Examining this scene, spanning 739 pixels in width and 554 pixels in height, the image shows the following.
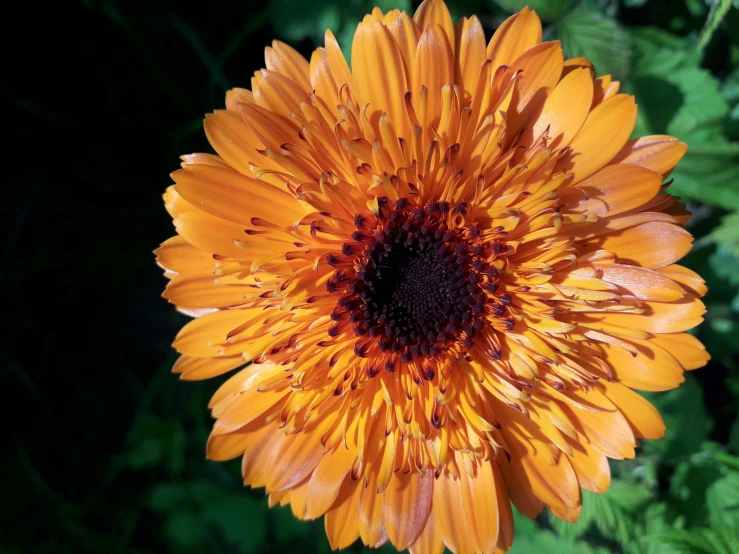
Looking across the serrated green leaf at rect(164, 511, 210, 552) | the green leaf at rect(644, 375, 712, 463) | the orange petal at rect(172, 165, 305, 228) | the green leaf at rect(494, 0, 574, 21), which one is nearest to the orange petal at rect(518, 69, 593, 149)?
the green leaf at rect(494, 0, 574, 21)

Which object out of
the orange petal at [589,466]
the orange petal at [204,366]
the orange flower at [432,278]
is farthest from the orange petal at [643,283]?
the orange petal at [204,366]

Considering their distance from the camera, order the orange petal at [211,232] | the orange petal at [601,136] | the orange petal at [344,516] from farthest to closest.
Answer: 1. the orange petal at [344,516]
2. the orange petal at [211,232]
3. the orange petal at [601,136]

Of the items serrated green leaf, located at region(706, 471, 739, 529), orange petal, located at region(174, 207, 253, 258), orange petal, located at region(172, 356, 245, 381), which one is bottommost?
serrated green leaf, located at region(706, 471, 739, 529)

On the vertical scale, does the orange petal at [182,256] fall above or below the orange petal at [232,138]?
below

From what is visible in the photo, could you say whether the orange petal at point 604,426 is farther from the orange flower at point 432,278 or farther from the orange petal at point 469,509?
the orange petal at point 469,509

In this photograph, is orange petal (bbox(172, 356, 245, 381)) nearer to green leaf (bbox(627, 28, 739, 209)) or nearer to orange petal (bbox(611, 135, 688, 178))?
orange petal (bbox(611, 135, 688, 178))

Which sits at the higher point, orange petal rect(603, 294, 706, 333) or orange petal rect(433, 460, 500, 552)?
orange petal rect(603, 294, 706, 333)

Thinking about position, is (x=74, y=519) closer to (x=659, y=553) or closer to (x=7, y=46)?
(x=7, y=46)
